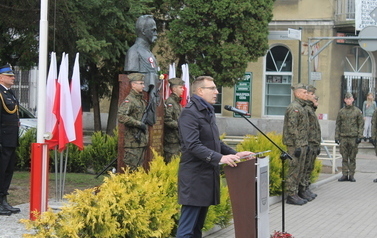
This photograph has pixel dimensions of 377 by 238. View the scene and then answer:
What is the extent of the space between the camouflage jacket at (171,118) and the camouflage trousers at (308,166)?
2.48m

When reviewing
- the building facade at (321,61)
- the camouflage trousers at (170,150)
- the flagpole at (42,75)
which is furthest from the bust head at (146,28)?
the building facade at (321,61)

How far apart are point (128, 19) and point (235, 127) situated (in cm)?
1707

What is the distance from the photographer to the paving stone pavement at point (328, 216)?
9.34 metres

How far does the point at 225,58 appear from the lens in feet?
79.1

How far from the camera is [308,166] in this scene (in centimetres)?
1315

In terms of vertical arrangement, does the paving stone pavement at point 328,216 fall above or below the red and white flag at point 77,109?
below

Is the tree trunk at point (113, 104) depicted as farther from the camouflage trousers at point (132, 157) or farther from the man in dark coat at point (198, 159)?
the man in dark coat at point (198, 159)

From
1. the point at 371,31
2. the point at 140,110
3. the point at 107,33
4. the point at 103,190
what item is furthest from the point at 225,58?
the point at 103,190

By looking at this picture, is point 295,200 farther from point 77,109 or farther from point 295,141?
point 77,109

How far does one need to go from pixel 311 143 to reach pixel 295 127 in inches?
44.8

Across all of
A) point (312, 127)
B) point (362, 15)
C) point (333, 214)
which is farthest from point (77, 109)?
point (362, 15)

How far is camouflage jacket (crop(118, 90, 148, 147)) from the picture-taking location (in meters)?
10.3

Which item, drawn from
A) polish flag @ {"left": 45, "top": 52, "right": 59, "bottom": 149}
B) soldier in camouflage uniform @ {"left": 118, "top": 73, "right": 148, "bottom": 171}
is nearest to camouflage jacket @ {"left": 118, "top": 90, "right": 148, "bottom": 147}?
soldier in camouflage uniform @ {"left": 118, "top": 73, "right": 148, "bottom": 171}

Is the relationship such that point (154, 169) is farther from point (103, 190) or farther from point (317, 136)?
point (317, 136)
